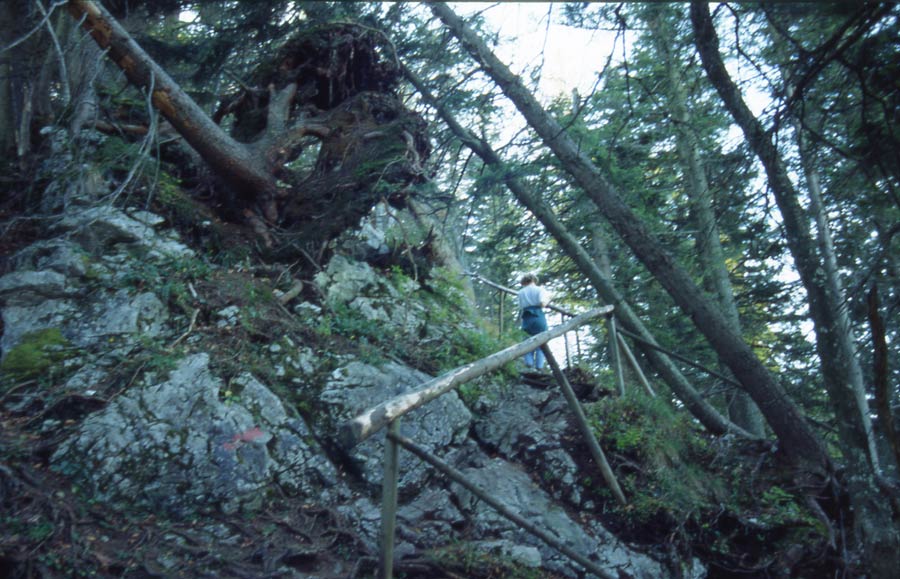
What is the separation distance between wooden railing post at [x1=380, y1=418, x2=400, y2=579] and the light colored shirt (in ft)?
20.1

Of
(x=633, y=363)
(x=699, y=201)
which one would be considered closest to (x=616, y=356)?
(x=633, y=363)

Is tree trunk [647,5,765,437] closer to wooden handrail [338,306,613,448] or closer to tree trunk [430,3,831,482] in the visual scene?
tree trunk [430,3,831,482]

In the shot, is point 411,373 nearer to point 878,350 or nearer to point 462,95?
point 462,95

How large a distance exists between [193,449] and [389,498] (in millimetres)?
2640

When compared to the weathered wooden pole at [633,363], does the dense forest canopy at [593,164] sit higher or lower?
higher

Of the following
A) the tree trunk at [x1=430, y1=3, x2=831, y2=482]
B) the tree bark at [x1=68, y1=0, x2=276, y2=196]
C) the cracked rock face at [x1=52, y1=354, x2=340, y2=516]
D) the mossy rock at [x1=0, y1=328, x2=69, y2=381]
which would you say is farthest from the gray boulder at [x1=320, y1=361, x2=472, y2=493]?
the tree bark at [x1=68, y1=0, x2=276, y2=196]

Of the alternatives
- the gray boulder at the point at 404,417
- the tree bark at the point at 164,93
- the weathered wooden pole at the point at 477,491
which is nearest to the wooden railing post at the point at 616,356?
the gray boulder at the point at 404,417

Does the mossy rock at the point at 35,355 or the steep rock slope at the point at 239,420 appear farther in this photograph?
the mossy rock at the point at 35,355

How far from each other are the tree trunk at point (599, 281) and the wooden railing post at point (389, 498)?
19.4 ft

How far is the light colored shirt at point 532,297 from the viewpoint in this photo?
371 inches

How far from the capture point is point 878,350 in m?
2.95

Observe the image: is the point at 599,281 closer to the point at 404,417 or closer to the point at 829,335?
the point at 829,335

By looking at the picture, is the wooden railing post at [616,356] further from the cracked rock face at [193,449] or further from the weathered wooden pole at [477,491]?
the cracked rock face at [193,449]

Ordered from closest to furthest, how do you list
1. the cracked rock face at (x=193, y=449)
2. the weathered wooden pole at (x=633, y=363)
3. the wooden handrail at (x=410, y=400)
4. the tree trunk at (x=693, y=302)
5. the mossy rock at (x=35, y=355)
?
1. the wooden handrail at (x=410, y=400)
2. the cracked rock face at (x=193, y=449)
3. the mossy rock at (x=35, y=355)
4. the tree trunk at (x=693, y=302)
5. the weathered wooden pole at (x=633, y=363)
